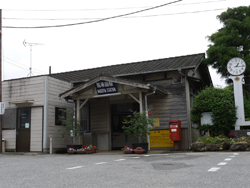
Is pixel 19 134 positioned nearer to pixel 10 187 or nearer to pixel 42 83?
pixel 42 83

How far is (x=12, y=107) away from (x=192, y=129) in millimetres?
9405

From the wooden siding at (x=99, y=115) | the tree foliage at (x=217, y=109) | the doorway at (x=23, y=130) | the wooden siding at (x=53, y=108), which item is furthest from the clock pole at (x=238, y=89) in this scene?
the doorway at (x=23, y=130)

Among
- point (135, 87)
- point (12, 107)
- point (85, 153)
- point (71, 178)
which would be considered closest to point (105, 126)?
point (85, 153)

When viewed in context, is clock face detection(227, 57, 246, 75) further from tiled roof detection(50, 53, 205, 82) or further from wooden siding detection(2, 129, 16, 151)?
wooden siding detection(2, 129, 16, 151)

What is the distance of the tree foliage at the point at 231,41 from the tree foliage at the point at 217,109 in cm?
670

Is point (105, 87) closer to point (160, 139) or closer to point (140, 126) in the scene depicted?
point (140, 126)

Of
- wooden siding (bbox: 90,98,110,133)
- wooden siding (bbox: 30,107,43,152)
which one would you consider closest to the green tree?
wooden siding (bbox: 90,98,110,133)

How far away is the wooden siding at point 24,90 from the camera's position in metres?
14.7

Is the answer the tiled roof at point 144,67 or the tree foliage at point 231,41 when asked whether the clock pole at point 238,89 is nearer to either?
the tiled roof at point 144,67

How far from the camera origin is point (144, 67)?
633 inches

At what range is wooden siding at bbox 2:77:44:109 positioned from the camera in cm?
1474

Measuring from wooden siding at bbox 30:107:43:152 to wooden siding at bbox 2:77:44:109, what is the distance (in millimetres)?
449

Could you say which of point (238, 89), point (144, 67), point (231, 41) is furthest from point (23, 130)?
point (231, 41)

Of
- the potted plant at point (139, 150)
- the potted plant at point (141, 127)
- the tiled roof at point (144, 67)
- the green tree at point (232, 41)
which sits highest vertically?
the green tree at point (232, 41)
